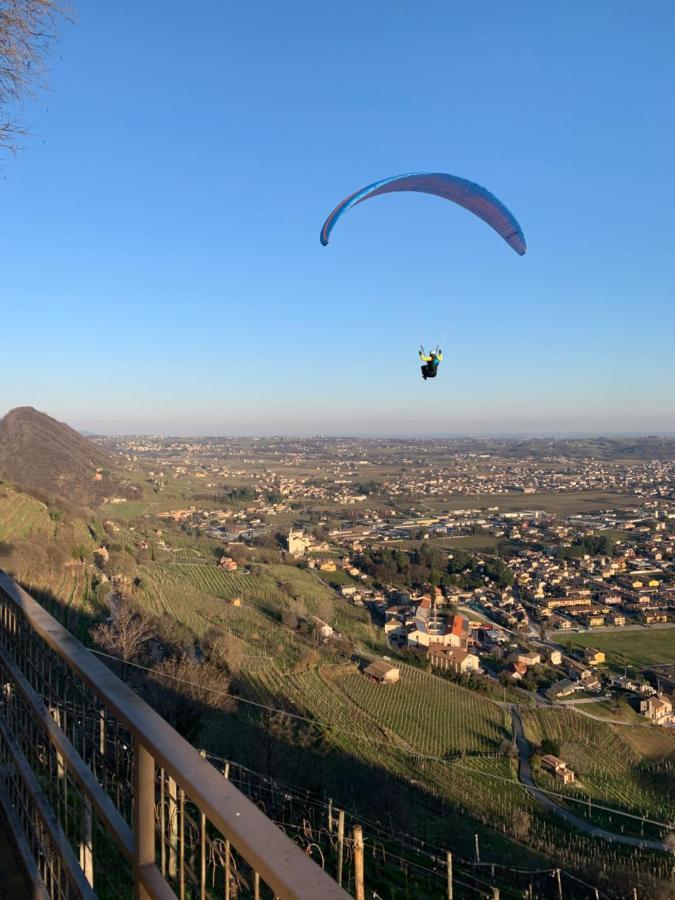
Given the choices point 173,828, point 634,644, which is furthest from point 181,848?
point 634,644

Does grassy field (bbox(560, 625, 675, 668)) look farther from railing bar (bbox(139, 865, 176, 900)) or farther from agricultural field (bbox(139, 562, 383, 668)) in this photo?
railing bar (bbox(139, 865, 176, 900))

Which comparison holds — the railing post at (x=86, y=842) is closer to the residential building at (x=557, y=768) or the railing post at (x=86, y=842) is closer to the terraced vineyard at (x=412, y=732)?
the terraced vineyard at (x=412, y=732)

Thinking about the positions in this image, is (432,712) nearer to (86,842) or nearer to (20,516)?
(20,516)

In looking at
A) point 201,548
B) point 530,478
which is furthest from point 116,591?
point 530,478

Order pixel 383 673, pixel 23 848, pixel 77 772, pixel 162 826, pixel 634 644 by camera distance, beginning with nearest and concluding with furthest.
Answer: pixel 162 826 < pixel 77 772 < pixel 23 848 < pixel 383 673 < pixel 634 644

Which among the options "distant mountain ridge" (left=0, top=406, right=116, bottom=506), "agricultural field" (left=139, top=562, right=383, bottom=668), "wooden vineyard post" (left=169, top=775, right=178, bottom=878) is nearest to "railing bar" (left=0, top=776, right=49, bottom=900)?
"wooden vineyard post" (left=169, top=775, right=178, bottom=878)

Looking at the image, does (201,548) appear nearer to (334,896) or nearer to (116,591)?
(116,591)
